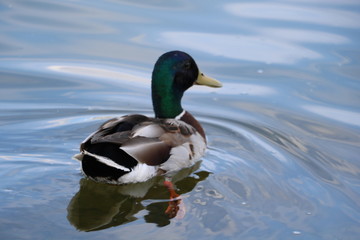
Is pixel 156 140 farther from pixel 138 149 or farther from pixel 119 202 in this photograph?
pixel 119 202

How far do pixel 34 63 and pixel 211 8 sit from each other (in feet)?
10.5

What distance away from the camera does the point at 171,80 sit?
6965 millimetres

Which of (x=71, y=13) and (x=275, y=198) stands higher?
(x=71, y=13)

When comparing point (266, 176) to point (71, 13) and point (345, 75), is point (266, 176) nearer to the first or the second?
point (345, 75)

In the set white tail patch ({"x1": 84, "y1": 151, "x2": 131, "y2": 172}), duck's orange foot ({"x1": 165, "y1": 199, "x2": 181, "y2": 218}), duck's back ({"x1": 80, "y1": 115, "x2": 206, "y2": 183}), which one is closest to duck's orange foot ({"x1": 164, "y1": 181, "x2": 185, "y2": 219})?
duck's orange foot ({"x1": 165, "y1": 199, "x2": 181, "y2": 218})

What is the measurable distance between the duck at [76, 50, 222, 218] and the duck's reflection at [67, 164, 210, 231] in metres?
0.10

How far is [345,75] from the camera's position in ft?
30.1

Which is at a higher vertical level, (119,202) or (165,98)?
(165,98)

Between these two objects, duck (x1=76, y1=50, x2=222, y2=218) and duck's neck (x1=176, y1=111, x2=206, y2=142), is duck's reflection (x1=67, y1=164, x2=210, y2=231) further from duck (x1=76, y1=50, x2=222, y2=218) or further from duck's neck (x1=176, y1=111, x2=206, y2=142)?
duck's neck (x1=176, y1=111, x2=206, y2=142)

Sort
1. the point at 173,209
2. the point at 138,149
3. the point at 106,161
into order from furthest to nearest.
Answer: the point at 138,149
the point at 106,161
the point at 173,209

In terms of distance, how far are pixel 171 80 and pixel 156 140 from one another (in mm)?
883

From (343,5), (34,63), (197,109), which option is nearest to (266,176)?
(197,109)

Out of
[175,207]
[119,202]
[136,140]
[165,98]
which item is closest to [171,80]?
[165,98]

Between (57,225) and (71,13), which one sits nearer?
(57,225)
